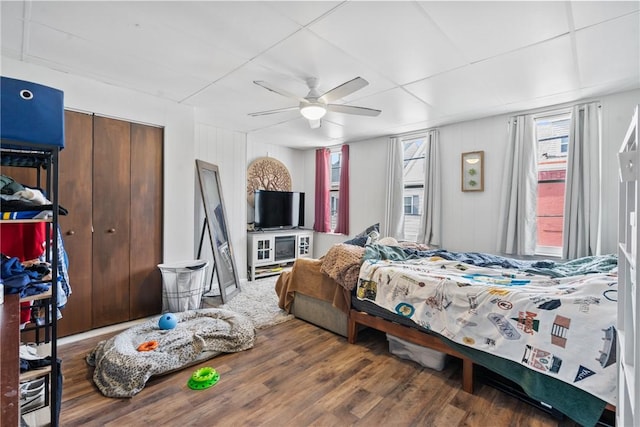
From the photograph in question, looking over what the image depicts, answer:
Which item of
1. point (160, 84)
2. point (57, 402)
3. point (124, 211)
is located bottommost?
point (57, 402)

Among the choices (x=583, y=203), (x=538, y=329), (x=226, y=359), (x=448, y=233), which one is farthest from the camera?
(x=448, y=233)

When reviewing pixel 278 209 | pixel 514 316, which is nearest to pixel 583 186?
pixel 514 316

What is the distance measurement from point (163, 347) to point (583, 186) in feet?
14.1

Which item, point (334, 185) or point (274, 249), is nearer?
point (274, 249)

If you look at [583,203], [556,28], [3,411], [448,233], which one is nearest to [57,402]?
[3,411]

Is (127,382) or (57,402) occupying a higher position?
(57,402)

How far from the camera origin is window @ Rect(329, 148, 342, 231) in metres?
5.75

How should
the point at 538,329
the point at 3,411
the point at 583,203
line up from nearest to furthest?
1. the point at 3,411
2. the point at 538,329
3. the point at 583,203

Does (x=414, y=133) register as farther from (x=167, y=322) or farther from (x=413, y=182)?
(x=167, y=322)

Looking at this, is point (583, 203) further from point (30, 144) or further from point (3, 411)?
point (30, 144)

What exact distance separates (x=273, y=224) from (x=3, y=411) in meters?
4.61

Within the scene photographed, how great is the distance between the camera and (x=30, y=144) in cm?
143

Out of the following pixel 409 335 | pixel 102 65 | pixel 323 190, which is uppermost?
pixel 102 65

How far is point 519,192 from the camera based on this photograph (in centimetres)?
350
